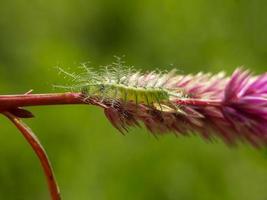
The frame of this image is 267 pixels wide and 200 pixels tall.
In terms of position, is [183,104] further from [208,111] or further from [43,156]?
[43,156]

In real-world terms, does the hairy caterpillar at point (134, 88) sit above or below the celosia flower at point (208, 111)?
above

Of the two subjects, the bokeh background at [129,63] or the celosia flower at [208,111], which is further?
the bokeh background at [129,63]

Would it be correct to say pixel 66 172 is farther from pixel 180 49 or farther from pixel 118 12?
pixel 118 12

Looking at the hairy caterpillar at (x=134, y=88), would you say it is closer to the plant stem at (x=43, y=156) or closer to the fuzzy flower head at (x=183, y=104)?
the fuzzy flower head at (x=183, y=104)

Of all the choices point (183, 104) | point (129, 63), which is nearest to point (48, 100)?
point (183, 104)

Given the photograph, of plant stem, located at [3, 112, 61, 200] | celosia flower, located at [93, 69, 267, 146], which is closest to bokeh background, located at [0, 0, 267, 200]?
celosia flower, located at [93, 69, 267, 146]

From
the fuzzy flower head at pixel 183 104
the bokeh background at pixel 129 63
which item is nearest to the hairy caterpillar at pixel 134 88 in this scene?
the fuzzy flower head at pixel 183 104

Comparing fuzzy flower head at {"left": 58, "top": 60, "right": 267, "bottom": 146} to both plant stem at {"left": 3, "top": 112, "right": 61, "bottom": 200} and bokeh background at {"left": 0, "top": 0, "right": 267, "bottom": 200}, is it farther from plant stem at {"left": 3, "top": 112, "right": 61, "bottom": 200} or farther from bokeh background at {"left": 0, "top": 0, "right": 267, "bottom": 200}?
bokeh background at {"left": 0, "top": 0, "right": 267, "bottom": 200}

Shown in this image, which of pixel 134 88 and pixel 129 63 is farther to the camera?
pixel 129 63
